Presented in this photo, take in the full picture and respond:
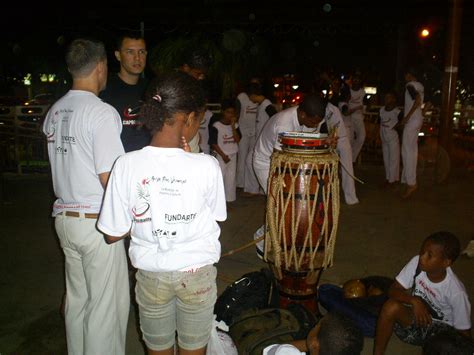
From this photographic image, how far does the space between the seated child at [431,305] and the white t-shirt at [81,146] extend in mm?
1884

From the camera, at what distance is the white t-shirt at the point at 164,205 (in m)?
2.02

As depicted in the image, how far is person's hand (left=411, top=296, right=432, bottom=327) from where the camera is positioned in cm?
291

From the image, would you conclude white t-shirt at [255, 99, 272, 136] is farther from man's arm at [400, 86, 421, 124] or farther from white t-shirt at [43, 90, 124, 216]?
white t-shirt at [43, 90, 124, 216]

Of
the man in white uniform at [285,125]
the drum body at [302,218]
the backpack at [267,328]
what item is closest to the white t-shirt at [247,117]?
the man in white uniform at [285,125]

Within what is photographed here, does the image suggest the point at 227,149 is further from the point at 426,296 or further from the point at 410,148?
the point at 426,296

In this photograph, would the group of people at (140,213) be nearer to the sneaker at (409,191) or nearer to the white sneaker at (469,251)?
the white sneaker at (469,251)

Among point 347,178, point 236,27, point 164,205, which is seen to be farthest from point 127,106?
point 236,27

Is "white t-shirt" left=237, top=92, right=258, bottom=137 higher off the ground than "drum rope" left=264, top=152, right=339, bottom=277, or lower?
higher

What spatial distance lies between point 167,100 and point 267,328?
5.33 ft

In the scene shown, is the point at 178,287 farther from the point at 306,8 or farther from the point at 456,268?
the point at 306,8

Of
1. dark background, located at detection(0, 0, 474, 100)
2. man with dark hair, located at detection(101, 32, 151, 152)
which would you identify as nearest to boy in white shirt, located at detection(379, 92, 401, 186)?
dark background, located at detection(0, 0, 474, 100)

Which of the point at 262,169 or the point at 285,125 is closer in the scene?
the point at 285,125

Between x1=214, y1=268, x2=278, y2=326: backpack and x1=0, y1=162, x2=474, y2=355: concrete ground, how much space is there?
A: 0.61 metres

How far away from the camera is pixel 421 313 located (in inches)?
115
